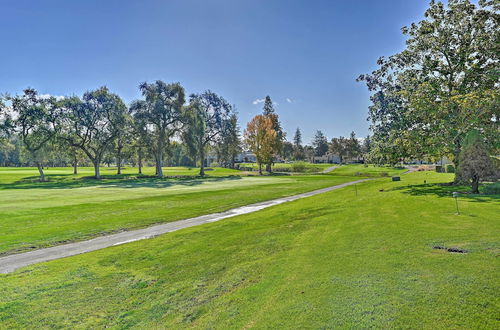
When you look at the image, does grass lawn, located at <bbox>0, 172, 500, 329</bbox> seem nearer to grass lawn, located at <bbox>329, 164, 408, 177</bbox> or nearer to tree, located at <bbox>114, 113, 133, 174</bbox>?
tree, located at <bbox>114, 113, 133, 174</bbox>

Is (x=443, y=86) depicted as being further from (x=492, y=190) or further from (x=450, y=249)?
(x=450, y=249)

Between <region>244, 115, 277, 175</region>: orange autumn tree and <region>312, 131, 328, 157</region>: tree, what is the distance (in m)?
92.5

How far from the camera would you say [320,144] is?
158 metres

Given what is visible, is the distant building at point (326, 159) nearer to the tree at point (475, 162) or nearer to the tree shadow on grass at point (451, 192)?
the tree shadow on grass at point (451, 192)

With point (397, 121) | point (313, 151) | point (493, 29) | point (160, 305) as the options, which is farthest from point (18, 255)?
point (313, 151)

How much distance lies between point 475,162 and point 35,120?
57907 mm

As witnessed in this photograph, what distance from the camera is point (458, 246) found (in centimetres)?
730

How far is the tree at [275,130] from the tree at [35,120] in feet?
149

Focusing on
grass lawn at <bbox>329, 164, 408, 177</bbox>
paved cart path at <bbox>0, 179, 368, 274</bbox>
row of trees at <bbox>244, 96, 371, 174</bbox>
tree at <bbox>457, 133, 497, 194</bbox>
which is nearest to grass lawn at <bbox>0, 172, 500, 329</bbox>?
paved cart path at <bbox>0, 179, 368, 274</bbox>

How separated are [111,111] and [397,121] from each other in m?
48.4

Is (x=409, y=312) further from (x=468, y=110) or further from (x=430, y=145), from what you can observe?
(x=430, y=145)

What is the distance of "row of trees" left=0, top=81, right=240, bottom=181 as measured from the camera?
47.3 m

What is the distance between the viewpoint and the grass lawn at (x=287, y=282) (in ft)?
15.5

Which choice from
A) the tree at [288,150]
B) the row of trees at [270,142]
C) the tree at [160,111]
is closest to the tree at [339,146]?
the row of trees at [270,142]
